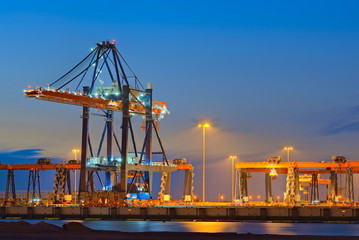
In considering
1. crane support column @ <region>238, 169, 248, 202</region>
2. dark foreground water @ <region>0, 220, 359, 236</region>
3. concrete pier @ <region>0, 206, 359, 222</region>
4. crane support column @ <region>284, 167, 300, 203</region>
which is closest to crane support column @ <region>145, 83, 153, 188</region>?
concrete pier @ <region>0, 206, 359, 222</region>

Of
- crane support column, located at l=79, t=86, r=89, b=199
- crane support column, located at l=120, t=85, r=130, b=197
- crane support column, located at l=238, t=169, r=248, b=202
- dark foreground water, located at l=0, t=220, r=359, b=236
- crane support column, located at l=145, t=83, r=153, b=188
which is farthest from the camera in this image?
crane support column, located at l=238, t=169, r=248, b=202

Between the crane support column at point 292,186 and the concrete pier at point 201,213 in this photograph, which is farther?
the crane support column at point 292,186

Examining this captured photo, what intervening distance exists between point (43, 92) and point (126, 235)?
1684 inches

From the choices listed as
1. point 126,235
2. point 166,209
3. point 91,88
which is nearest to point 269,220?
point 166,209

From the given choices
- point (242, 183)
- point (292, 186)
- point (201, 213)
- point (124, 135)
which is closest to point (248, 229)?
point (201, 213)

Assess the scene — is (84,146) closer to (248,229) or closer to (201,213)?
(201,213)

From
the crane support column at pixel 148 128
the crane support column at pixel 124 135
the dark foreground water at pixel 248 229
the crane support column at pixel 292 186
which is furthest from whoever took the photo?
the crane support column at pixel 292 186

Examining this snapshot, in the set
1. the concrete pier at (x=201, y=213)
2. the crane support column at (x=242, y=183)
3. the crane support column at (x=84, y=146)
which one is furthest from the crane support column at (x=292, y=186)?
the concrete pier at (x=201, y=213)

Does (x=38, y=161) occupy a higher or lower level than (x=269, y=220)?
higher

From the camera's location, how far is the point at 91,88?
8900 centimetres

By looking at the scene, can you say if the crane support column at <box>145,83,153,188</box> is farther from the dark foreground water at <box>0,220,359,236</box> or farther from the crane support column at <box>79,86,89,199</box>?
the dark foreground water at <box>0,220,359,236</box>

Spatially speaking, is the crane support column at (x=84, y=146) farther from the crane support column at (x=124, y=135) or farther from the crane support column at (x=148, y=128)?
the crane support column at (x=148, y=128)

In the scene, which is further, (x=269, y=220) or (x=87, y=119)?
(x=87, y=119)

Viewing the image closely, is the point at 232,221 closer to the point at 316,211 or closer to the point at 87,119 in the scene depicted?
the point at 316,211
